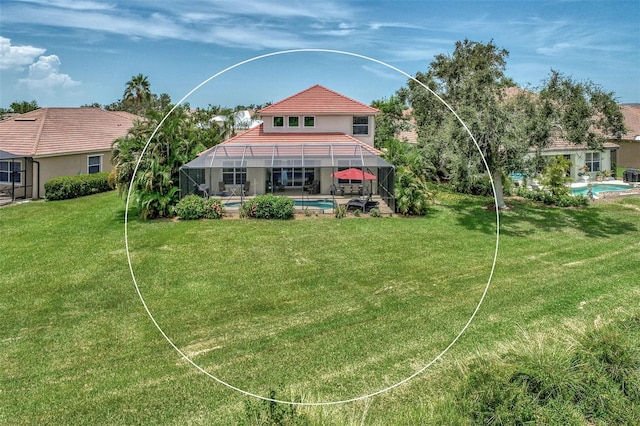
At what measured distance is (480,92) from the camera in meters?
15.7

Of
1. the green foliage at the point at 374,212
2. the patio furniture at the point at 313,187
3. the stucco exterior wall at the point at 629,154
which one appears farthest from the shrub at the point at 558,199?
the stucco exterior wall at the point at 629,154

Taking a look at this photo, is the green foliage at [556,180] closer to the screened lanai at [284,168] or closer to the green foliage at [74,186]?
the screened lanai at [284,168]

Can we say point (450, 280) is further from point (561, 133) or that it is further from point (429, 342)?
point (561, 133)

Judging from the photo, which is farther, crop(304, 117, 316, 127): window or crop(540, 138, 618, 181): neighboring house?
crop(540, 138, 618, 181): neighboring house

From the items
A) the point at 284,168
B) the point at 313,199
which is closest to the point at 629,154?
the point at 313,199

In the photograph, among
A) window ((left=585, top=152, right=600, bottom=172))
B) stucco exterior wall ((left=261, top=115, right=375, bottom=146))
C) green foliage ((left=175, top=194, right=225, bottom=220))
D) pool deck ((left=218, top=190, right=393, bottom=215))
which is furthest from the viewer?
window ((left=585, top=152, right=600, bottom=172))

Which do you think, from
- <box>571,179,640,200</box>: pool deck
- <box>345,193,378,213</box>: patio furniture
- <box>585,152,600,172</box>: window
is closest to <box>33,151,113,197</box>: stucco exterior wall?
<box>345,193,378,213</box>: patio furniture

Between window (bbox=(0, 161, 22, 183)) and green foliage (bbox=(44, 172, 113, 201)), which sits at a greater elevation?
window (bbox=(0, 161, 22, 183))

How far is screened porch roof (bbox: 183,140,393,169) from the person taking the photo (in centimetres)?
1961

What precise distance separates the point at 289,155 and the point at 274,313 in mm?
14327

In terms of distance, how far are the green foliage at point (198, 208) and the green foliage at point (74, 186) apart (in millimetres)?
8451

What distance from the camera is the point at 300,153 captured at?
2091 centimetres

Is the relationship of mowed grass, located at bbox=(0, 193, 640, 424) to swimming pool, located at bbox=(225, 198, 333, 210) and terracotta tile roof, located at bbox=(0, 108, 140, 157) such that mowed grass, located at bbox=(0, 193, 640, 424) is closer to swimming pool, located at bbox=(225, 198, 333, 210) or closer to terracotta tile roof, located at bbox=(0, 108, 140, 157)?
swimming pool, located at bbox=(225, 198, 333, 210)

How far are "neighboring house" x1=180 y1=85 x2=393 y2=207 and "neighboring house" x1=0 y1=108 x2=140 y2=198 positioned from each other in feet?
18.8
